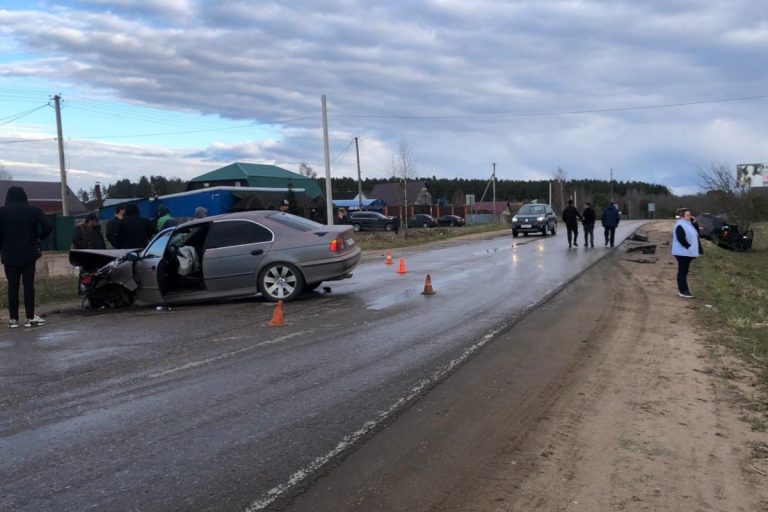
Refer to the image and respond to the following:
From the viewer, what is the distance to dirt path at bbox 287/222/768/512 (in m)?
3.76

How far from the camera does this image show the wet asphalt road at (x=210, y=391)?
3.95 metres

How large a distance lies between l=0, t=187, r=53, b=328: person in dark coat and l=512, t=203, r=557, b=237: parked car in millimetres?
26051

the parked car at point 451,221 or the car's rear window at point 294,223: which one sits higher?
the car's rear window at point 294,223

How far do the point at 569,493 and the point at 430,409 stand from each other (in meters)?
1.60

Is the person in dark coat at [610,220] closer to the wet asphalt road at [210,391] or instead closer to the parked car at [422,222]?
the wet asphalt road at [210,391]

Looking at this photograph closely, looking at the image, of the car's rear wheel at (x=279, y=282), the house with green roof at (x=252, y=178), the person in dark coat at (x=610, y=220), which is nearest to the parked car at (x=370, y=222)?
the house with green roof at (x=252, y=178)

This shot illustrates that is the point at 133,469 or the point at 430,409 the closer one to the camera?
the point at 133,469

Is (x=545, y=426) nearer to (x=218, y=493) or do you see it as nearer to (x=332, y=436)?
(x=332, y=436)

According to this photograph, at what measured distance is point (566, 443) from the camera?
460 cm

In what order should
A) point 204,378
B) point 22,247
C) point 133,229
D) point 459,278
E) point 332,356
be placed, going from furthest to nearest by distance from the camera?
point 459,278, point 133,229, point 22,247, point 332,356, point 204,378

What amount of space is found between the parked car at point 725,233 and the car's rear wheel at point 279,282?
88.7ft

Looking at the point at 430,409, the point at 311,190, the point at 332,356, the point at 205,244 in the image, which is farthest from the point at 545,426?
the point at 311,190

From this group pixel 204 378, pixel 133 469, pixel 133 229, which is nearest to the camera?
pixel 133 469

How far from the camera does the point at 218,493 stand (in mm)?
3766
